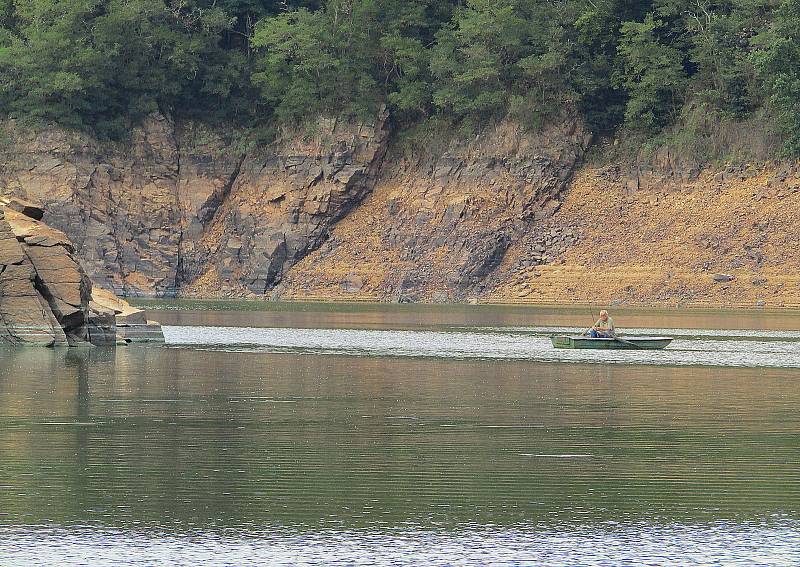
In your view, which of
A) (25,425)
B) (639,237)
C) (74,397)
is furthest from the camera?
(639,237)

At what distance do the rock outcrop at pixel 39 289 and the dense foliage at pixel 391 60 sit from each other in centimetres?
5868

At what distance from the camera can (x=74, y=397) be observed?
3194 cm

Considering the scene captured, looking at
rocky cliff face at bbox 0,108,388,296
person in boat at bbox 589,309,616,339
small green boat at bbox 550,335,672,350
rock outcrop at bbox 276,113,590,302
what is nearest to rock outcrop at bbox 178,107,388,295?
rocky cliff face at bbox 0,108,388,296

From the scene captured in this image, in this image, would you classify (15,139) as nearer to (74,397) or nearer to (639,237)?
(639,237)

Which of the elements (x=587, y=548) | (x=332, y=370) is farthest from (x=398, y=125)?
A: (x=587, y=548)

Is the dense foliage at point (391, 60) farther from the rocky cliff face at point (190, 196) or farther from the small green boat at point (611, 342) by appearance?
the small green boat at point (611, 342)

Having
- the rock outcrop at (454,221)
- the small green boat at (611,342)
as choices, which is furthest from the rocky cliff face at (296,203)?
the small green boat at (611,342)

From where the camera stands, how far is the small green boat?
53156mm

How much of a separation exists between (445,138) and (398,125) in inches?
178

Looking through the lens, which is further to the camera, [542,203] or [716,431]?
[542,203]

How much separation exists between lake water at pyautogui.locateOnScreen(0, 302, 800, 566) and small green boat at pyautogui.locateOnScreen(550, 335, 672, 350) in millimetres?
8140

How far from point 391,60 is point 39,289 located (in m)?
68.7

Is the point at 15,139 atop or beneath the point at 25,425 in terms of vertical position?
atop

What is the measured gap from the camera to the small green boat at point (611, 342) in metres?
53.2
